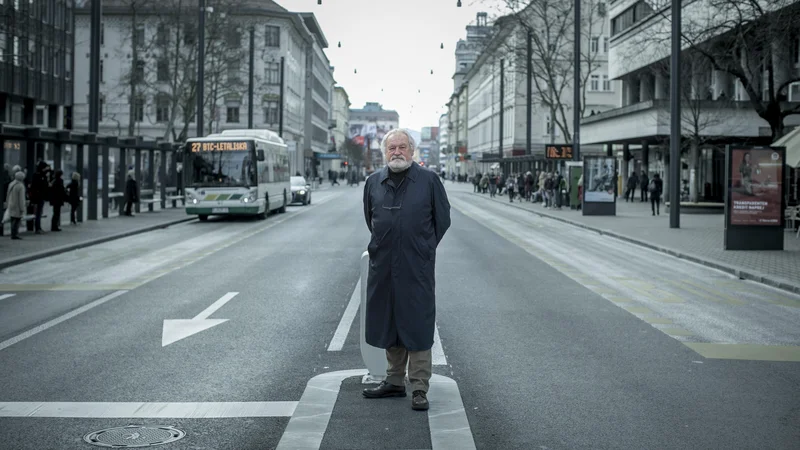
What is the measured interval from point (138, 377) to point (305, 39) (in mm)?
105787

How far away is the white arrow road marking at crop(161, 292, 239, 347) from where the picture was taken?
987 centimetres

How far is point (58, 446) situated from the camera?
19.2 feet

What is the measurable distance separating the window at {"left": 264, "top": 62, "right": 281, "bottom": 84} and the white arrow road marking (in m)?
82.7

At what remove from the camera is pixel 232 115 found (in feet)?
285

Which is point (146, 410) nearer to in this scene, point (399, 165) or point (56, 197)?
point (399, 165)

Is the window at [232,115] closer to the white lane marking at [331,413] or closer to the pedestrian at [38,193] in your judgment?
the pedestrian at [38,193]

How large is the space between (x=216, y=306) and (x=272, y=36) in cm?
8306

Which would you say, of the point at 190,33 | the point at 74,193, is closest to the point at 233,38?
the point at 190,33

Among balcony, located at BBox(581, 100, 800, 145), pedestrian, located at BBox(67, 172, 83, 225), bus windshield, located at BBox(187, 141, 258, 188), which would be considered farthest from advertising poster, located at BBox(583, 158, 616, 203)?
pedestrian, located at BBox(67, 172, 83, 225)

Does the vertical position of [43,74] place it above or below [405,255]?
above

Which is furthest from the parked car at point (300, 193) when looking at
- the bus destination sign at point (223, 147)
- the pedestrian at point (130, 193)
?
the bus destination sign at point (223, 147)

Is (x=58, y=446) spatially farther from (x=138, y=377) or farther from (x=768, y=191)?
(x=768, y=191)

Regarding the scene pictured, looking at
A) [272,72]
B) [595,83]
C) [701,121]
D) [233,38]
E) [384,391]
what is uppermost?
[272,72]

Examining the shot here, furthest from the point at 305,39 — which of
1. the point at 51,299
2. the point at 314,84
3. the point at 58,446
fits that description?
the point at 58,446
